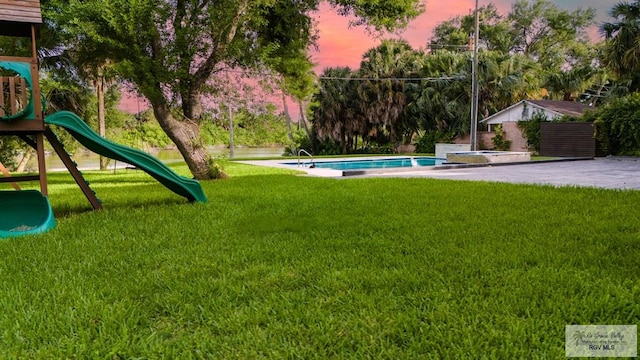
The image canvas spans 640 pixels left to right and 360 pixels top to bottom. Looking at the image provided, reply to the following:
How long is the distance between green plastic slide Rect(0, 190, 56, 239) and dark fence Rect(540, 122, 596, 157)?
65.8ft

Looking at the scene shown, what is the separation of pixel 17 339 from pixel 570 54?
1646 inches

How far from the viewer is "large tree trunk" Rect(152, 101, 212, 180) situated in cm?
1010

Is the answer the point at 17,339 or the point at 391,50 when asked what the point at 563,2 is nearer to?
the point at 391,50

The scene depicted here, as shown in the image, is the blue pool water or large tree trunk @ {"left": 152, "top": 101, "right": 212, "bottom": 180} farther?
the blue pool water

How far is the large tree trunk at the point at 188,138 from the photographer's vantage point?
1010 cm

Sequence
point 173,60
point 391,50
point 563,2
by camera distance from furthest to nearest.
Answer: point 563,2 → point 391,50 → point 173,60

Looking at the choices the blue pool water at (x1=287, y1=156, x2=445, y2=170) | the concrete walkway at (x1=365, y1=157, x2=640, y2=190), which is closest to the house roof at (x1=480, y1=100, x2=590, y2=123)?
the blue pool water at (x1=287, y1=156, x2=445, y2=170)

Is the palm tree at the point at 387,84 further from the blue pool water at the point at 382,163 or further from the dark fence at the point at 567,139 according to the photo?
the dark fence at the point at 567,139

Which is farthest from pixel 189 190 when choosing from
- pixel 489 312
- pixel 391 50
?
pixel 391 50

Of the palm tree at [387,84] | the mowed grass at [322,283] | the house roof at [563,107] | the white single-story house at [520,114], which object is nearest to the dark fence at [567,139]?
the white single-story house at [520,114]

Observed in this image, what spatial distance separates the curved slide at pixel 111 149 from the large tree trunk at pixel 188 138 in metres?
4.38

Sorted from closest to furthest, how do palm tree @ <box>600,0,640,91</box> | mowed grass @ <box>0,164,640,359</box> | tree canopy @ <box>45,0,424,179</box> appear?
mowed grass @ <box>0,164,640,359</box>, tree canopy @ <box>45,0,424,179</box>, palm tree @ <box>600,0,640,91</box>

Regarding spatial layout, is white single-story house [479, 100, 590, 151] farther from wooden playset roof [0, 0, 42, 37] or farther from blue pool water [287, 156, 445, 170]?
wooden playset roof [0, 0, 42, 37]

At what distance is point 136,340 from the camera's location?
2092mm
